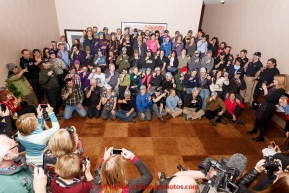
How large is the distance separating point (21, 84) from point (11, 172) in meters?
3.45

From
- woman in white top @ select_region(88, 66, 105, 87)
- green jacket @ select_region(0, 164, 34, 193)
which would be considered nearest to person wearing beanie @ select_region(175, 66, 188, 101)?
woman in white top @ select_region(88, 66, 105, 87)

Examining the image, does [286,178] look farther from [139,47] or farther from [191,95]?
[139,47]

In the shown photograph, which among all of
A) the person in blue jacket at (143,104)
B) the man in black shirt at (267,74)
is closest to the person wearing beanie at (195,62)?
the man in black shirt at (267,74)

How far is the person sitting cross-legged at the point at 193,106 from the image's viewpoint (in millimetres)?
5016

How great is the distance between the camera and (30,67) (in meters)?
4.79

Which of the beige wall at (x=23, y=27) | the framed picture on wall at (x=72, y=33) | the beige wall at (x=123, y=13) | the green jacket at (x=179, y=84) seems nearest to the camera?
the beige wall at (x=23, y=27)

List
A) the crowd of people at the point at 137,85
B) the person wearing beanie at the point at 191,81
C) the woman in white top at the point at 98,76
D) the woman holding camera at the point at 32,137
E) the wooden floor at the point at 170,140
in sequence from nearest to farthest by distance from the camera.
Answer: the woman holding camera at the point at 32,137
the wooden floor at the point at 170,140
the crowd of people at the point at 137,85
the woman in white top at the point at 98,76
the person wearing beanie at the point at 191,81

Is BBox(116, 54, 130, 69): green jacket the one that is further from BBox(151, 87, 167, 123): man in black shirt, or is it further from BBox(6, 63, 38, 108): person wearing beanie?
BBox(6, 63, 38, 108): person wearing beanie

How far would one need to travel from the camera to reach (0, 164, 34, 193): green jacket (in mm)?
1419

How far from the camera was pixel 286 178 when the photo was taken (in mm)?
1293

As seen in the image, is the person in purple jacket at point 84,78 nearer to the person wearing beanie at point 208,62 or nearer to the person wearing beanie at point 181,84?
the person wearing beanie at point 181,84

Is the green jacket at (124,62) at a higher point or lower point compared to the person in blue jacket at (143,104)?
higher

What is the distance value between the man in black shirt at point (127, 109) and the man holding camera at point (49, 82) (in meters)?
1.62

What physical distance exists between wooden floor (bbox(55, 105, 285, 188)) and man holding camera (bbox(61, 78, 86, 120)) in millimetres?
173
